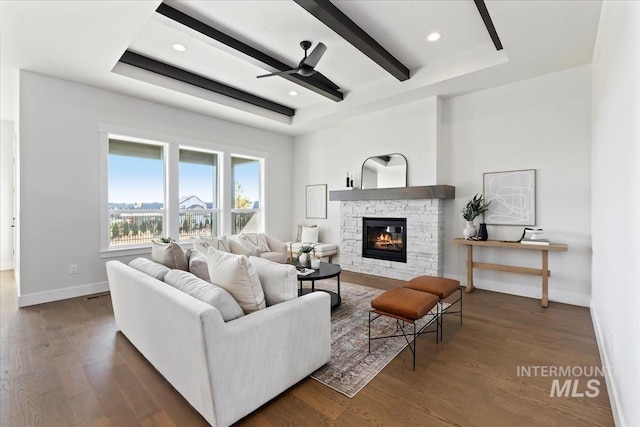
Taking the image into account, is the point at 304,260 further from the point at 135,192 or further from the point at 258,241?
the point at 135,192

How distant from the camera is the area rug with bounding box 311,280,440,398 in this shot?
84.0 inches

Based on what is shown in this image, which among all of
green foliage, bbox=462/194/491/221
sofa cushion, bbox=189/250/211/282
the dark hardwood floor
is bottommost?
the dark hardwood floor

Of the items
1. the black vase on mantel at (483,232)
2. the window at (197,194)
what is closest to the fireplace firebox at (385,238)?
the black vase on mantel at (483,232)

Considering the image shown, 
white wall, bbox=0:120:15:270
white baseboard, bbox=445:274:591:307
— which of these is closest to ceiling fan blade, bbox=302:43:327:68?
white baseboard, bbox=445:274:591:307

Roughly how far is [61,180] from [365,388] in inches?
181

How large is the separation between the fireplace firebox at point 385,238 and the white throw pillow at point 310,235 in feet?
3.97

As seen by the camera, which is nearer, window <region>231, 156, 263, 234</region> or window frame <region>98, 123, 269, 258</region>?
window frame <region>98, 123, 269, 258</region>

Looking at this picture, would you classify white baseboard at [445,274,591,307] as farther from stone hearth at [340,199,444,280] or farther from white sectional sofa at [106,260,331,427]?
white sectional sofa at [106,260,331,427]

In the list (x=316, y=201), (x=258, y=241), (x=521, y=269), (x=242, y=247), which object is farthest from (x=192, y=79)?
(x=521, y=269)

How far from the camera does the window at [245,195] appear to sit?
617 centimetres

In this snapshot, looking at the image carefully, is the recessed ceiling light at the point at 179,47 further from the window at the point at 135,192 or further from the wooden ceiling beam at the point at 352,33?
the window at the point at 135,192

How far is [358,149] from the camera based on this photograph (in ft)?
18.7

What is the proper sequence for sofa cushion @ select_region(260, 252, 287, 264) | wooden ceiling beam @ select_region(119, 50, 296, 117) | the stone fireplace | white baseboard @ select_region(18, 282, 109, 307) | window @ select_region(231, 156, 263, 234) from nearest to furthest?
1. white baseboard @ select_region(18, 282, 109, 307)
2. wooden ceiling beam @ select_region(119, 50, 296, 117)
3. the stone fireplace
4. sofa cushion @ select_region(260, 252, 287, 264)
5. window @ select_region(231, 156, 263, 234)

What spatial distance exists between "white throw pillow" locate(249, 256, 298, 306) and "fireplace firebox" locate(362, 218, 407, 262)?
3.36 metres
